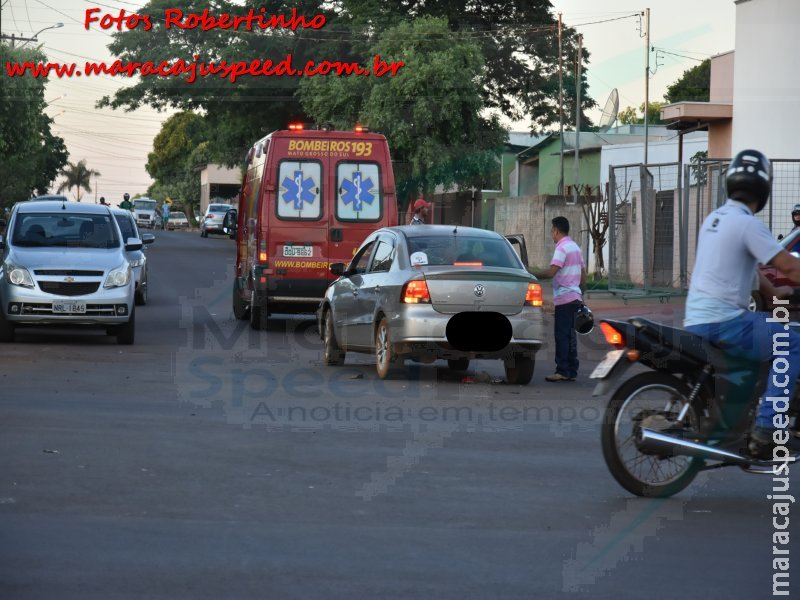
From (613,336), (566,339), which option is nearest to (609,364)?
(613,336)

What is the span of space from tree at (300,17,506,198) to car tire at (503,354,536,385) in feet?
101

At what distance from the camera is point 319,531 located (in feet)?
22.2

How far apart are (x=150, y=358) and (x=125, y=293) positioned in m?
1.47

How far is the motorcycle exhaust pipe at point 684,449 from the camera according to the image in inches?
300

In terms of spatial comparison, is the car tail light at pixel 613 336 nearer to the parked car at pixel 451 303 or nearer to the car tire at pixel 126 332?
the parked car at pixel 451 303

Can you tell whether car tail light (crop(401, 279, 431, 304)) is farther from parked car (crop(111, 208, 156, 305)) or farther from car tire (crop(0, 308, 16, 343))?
parked car (crop(111, 208, 156, 305))

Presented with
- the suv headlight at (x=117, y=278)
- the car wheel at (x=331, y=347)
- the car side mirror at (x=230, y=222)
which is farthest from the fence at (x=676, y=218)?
the suv headlight at (x=117, y=278)

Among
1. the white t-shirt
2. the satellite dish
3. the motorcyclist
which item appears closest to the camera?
the white t-shirt

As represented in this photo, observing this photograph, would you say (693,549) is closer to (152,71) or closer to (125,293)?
(125,293)

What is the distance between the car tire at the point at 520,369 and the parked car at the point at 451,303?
0.03ft

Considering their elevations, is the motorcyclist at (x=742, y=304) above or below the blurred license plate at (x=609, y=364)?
above

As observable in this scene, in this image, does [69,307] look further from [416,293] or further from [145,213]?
[145,213]

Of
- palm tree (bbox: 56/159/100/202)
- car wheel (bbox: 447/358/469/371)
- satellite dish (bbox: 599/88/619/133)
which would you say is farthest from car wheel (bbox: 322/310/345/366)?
palm tree (bbox: 56/159/100/202)

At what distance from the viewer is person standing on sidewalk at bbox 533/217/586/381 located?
14344 millimetres
